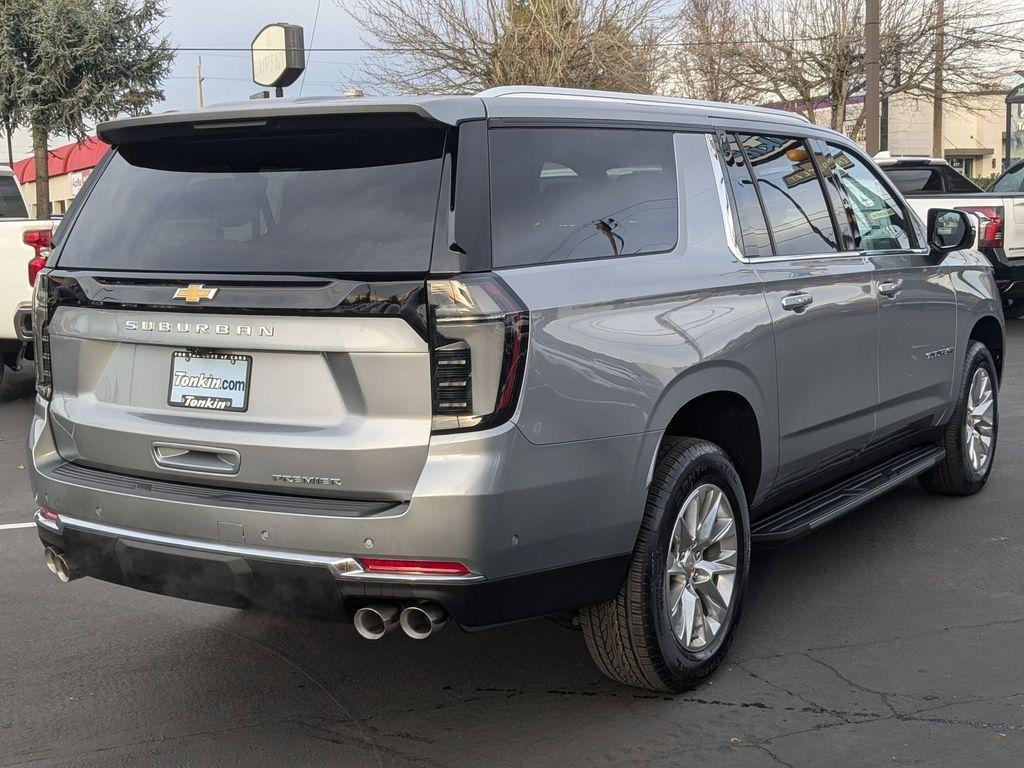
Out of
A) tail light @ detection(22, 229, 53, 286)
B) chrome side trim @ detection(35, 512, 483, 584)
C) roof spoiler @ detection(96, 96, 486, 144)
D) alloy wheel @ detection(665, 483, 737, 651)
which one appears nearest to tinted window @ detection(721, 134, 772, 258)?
alloy wheel @ detection(665, 483, 737, 651)

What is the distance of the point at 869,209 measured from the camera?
5.53 meters

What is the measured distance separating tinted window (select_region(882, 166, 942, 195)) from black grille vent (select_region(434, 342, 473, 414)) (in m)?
13.1

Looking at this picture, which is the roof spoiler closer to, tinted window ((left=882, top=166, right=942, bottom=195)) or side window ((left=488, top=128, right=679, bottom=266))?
side window ((left=488, top=128, right=679, bottom=266))

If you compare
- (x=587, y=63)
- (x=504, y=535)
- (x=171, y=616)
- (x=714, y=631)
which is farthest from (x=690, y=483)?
(x=587, y=63)

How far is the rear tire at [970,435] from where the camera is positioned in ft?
20.4

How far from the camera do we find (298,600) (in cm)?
331

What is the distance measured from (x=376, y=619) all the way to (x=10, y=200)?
33.2 ft

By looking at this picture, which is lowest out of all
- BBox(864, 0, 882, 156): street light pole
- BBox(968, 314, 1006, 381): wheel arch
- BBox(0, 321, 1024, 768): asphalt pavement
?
BBox(0, 321, 1024, 768): asphalt pavement

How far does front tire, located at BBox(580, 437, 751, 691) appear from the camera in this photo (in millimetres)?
3697

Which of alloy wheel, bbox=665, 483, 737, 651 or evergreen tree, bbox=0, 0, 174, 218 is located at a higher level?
evergreen tree, bbox=0, 0, 174, 218

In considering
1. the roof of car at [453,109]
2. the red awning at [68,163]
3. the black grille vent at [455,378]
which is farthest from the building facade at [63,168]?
the black grille vent at [455,378]

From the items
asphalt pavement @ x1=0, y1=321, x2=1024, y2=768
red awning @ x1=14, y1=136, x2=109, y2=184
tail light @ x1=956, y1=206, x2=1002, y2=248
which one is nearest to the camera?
Result: asphalt pavement @ x1=0, y1=321, x2=1024, y2=768

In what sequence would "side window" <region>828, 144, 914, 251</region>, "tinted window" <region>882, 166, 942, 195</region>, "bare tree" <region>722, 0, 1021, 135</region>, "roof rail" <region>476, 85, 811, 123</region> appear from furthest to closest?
"bare tree" <region>722, 0, 1021, 135</region>, "tinted window" <region>882, 166, 942, 195</region>, "side window" <region>828, 144, 914, 251</region>, "roof rail" <region>476, 85, 811, 123</region>

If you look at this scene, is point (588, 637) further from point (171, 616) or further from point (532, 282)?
point (171, 616)
